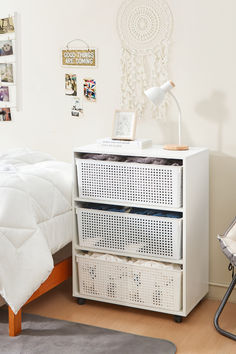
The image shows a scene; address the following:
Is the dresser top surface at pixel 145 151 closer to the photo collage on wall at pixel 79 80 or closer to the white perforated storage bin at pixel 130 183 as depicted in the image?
the white perforated storage bin at pixel 130 183

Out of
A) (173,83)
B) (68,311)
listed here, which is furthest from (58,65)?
(68,311)

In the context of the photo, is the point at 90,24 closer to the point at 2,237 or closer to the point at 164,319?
the point at 2,237

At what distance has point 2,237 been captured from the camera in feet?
7.26

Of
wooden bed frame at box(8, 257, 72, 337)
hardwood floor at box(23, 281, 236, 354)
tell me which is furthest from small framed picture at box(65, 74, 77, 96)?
hardwood floor at box(23, 281, 236, 354)

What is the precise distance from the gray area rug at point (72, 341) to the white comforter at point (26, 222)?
8.5 inches

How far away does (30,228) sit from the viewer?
7.70 feet

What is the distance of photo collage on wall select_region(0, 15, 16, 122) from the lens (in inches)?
132

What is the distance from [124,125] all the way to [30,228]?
836 millimetres

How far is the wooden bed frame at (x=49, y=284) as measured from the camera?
2367mm

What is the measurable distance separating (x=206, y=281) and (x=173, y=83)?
1.13 metres

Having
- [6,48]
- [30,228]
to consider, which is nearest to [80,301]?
[30,228]

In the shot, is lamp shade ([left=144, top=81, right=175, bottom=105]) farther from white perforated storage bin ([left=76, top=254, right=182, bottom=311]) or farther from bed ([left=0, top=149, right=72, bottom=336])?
white perforated storage bin ([left=76, top=254, right=182, bottom=311])

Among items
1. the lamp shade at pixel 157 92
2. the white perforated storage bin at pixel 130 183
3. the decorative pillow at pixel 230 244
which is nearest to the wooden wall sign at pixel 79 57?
the lamp shade at pixel 157 92

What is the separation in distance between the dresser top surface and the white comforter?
0.26m
